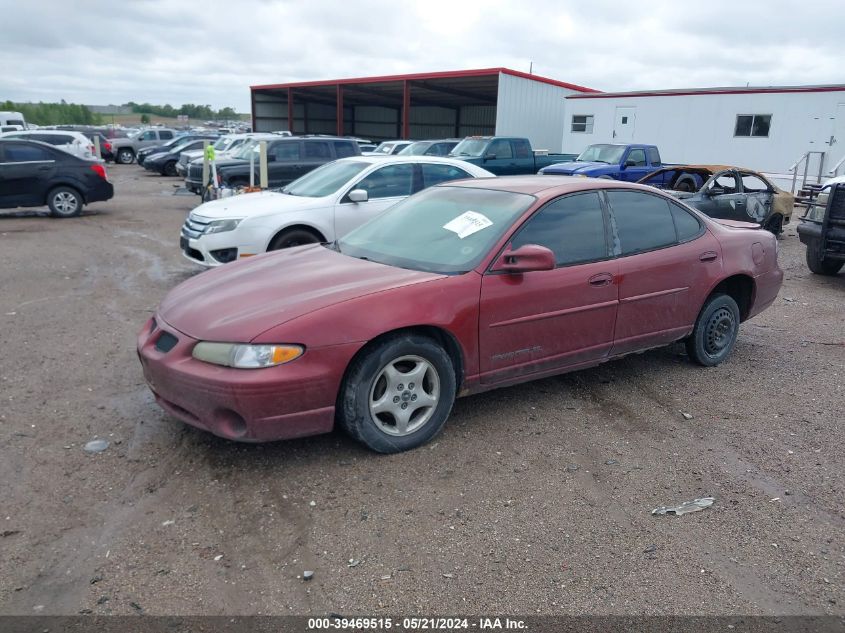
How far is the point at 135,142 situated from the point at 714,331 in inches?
1387

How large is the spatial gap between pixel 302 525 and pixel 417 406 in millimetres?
1012

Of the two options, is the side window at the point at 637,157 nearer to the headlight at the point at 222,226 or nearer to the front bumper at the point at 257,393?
the headlight at the point at 222,226

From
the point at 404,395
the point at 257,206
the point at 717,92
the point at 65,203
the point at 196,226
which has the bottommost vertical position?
the point at 404,395

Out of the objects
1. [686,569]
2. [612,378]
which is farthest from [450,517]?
[612,378]

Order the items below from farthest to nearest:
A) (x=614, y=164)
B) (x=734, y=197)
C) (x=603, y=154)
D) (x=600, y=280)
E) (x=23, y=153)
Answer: (x=603, y=154) < (x=614, y=164) < (x=23, y=153) < (x=734, y=197) < (x=600, y=280)

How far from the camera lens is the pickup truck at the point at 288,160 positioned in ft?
51.1

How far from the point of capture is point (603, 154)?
17.1 m

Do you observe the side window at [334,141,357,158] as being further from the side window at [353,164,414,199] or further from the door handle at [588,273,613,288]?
the door handle at [588,273,613,288]

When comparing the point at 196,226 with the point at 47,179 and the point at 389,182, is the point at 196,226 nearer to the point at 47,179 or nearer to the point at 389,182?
the point at 389,182

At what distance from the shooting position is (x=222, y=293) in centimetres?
414

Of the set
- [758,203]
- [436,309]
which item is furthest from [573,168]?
[436,309]

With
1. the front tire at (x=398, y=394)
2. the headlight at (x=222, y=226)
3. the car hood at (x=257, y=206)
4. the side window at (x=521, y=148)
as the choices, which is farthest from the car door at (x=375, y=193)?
the side window at (x=521, y=148)

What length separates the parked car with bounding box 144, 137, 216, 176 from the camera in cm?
2702

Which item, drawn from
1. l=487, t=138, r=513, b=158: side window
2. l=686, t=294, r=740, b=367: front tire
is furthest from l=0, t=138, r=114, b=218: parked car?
l=686, t=294, r=740, b=367: front tire
